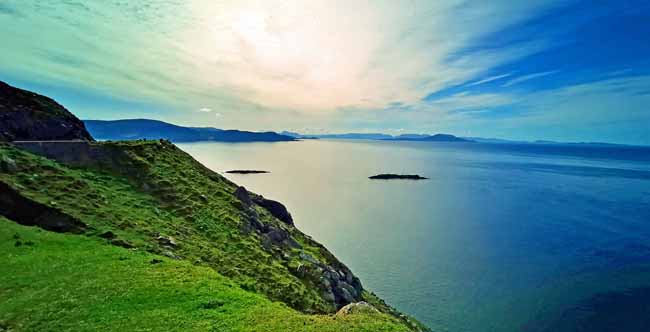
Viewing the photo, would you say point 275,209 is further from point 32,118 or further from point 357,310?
point 32,118

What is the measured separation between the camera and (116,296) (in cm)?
1434

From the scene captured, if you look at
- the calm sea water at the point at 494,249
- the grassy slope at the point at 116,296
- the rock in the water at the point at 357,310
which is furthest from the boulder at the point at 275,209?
the rock in the water at the point at 357,310

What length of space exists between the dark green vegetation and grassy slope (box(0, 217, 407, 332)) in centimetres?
6

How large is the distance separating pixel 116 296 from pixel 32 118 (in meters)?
35.3

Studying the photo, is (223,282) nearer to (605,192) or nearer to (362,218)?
(362,218)

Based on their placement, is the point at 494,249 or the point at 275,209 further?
the point at 494,249

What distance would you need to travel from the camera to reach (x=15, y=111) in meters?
34.6

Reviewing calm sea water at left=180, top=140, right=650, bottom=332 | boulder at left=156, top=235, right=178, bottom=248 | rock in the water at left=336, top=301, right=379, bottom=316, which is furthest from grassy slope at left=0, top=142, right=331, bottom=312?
calm sea water at left=180, top=140, right=650, bottom=332

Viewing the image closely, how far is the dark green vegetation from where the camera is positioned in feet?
45.7

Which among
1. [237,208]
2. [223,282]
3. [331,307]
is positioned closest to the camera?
[223,282]

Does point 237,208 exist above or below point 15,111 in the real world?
below

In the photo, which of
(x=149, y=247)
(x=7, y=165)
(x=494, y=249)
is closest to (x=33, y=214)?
(x=7, y=165)

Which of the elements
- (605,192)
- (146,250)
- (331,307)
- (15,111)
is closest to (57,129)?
(15,111)

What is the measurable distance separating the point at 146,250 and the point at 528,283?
47.5 metres
